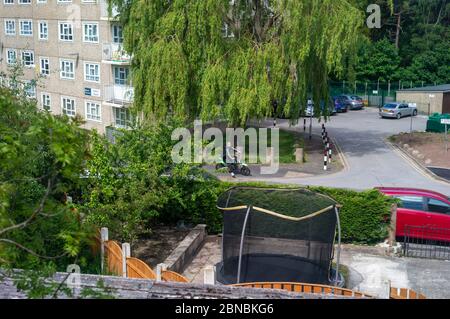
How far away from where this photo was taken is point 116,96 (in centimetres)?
3572

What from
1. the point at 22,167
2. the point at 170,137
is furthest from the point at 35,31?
the point at 22,167

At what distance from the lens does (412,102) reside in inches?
1802

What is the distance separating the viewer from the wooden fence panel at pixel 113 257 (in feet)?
45.8

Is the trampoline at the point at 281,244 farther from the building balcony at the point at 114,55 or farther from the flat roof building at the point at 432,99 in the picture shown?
the flat roof building at the point at 432,99

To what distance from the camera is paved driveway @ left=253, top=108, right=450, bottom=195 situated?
25312 millimetres

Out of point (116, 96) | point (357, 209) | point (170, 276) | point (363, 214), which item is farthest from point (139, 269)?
point (116, 96)

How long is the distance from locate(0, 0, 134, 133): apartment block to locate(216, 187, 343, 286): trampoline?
766 inches

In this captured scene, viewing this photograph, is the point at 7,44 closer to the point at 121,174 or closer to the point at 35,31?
the point at 35,31

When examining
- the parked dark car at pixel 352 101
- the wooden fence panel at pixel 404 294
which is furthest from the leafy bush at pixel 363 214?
the parked dark car at pixel 352 101

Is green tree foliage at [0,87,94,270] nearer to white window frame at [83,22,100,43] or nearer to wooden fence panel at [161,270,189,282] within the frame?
wooden fence panel at [161,270,189,282]

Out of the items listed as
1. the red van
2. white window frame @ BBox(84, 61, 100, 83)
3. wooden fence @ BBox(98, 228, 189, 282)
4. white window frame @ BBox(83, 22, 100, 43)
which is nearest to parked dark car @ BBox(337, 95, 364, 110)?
white window frame @ BBox(84, 61, 100, 83)

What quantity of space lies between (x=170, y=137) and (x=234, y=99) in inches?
341

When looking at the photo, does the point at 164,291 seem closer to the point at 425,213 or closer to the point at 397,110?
the point at 425,213

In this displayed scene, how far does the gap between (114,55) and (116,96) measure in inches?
95.5
